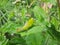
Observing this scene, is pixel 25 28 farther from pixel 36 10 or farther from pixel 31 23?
pixel 36 10

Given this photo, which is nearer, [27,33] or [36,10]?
[27,33]

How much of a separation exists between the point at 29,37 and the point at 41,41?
0.04 meters

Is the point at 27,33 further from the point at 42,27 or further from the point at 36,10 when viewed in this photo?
the point at 36,10

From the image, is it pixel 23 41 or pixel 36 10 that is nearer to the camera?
pixel 23 41

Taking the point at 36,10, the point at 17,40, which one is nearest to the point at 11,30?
the point at 17,40

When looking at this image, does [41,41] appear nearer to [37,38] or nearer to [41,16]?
[37,38]

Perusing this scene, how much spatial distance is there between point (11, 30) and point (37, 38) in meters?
0.09

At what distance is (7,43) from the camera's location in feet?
1.95

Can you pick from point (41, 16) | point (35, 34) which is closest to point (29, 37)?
point (35, 34)

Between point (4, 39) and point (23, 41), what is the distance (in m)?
0.08

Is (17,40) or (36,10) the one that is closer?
(17,40)

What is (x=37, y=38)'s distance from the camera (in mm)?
586

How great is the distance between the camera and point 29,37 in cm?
58

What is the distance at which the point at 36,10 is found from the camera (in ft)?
2.37
